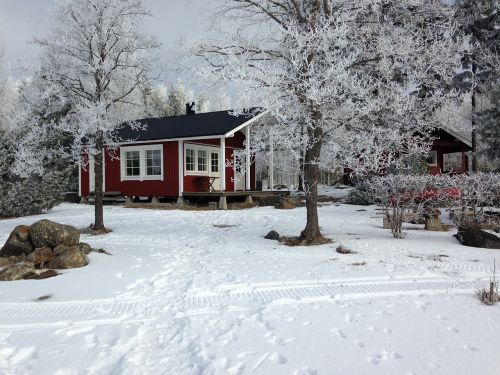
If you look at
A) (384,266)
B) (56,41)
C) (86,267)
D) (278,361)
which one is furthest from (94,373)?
(56,41)

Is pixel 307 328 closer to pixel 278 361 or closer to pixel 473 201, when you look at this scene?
pixel 278 361

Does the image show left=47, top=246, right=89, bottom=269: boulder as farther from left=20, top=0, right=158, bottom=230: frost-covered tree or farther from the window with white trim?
the window with white trim

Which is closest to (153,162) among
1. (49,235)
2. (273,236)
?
(273,236)

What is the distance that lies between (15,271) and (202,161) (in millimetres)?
13593

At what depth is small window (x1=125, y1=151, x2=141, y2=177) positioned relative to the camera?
19500mm

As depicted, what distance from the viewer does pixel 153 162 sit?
18984mm

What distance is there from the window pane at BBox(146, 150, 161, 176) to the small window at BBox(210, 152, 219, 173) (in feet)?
8.29

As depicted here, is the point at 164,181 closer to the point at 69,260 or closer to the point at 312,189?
the point at 312,189

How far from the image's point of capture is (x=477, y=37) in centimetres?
2098

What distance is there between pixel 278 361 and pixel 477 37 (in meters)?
22.4

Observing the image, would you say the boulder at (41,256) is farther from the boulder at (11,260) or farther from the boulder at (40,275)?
the boulder at (40,275)

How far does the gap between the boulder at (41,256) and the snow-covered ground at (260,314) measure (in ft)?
2.24

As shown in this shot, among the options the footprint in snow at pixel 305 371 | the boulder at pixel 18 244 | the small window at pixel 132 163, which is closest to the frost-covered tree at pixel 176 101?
the small window at pixel 132 163

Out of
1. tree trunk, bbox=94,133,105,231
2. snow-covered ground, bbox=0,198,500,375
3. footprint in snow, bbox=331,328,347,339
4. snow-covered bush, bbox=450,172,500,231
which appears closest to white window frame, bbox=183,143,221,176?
tree trunk, bbox=94,133,105,231
